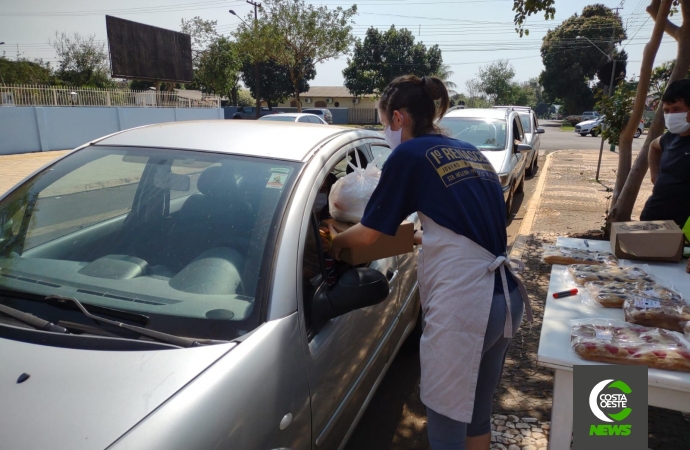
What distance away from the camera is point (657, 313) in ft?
7.10

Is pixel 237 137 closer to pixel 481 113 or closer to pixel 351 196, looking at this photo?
pixel 351 196

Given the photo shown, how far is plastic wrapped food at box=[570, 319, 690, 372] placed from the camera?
6.13 ft

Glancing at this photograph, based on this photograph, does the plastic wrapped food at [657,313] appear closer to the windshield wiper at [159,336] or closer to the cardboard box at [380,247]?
the cardboard box at [380,247]

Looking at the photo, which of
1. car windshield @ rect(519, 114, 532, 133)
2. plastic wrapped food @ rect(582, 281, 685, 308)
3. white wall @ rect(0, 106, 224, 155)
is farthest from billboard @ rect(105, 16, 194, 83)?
plastic wrapped food @ rect(582, 281, 685, 308)

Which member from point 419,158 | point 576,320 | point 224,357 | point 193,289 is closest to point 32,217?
point 193,289

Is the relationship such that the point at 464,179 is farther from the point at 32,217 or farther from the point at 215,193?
the point at 32,217

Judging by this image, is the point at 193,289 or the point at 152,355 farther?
the point at 193,289

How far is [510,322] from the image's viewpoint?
1.92 metres

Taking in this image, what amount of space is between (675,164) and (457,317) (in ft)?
9.69

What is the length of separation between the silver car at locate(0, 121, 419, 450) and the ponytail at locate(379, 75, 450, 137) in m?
0.47

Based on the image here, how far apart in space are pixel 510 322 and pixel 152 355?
1.30 meters

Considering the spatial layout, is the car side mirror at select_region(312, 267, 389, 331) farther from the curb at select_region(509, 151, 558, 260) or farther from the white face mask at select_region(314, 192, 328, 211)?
the curb at select_region(509, 151, 558, 260)

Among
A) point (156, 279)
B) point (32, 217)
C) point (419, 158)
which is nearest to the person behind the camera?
point (419, 158)

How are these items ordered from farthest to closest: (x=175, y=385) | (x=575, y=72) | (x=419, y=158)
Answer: (x=575, y=72) → (x=419, y=158) → (x=175, y=385)
